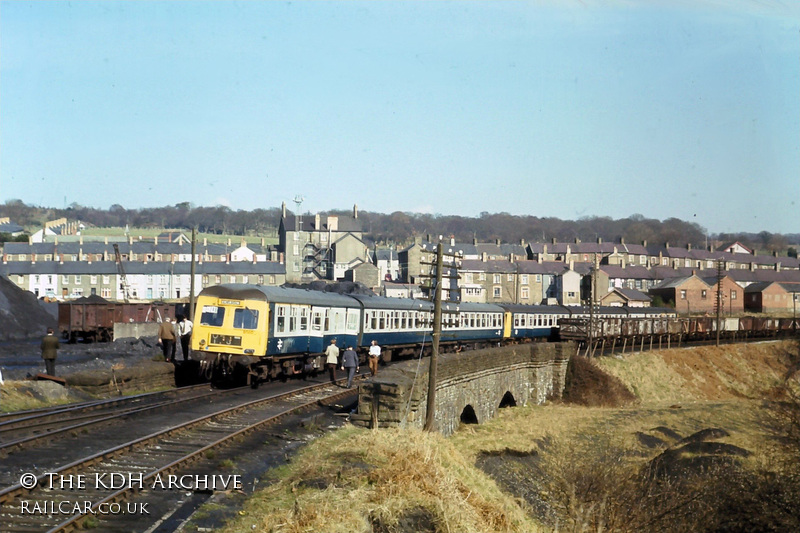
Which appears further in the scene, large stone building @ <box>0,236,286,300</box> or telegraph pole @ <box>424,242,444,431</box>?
large stone building @ <box>0,236,286,300</box>

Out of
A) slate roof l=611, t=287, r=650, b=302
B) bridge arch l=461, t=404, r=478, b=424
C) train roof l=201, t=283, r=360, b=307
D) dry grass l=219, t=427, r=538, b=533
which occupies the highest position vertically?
train roof l=201, t=283, r=360, b=307

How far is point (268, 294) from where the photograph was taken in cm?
2489

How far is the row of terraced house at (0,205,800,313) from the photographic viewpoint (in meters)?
95.3

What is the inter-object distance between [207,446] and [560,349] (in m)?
29.9

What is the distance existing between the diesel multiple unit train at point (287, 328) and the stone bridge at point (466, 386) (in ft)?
5.76

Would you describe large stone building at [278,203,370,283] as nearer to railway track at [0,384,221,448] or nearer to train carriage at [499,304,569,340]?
train carriage at [499,304,569,340]

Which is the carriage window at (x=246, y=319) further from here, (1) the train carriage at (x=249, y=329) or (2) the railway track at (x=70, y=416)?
(2) the railway track at (x=70, y=416)

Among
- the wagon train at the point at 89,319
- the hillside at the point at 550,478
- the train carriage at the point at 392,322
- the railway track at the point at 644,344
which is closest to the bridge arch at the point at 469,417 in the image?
the hillside at the point at 550,478

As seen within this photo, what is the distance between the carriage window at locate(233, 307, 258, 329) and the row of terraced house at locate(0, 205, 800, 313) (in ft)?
187

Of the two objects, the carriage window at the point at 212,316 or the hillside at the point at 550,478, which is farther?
the carriage window at the point at 212,316

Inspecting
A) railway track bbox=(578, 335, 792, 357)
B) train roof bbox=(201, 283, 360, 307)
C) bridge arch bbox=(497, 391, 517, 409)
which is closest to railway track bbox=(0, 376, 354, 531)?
train roof bbox=(201, 283, 360, 307)

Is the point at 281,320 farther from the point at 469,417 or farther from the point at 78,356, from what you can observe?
the point at 78,356

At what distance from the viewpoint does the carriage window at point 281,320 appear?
25125 millimetres

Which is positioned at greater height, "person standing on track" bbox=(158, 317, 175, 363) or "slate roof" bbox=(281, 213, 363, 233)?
"slate roof" bbox=(281, 213, 363, 233)
